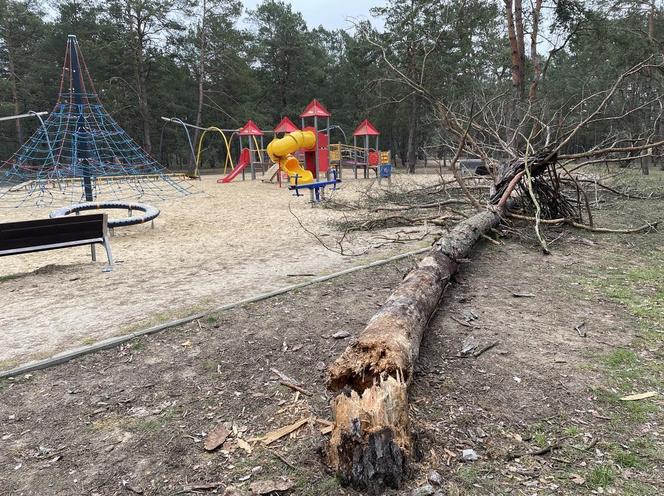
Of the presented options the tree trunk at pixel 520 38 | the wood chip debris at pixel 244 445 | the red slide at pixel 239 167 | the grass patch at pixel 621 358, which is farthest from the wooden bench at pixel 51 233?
the red slide at pixel 239 167

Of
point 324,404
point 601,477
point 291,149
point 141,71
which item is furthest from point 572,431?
point 141,71

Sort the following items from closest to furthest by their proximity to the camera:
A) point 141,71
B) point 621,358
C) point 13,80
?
point 621,358 < point 13,80 < point 141,71

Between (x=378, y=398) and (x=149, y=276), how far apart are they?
13.1ft

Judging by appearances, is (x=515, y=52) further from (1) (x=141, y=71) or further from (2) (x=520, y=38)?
(1) (x=141, y=71)

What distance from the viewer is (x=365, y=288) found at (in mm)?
4355

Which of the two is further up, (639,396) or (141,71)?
(141,71)

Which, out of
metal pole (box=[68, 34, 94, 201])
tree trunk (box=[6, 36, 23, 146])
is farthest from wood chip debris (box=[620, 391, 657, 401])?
tree trunk (box=[6, 36, 23, 146])

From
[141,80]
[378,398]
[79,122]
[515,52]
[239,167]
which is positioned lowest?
[378,398]

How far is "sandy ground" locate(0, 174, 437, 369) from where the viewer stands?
3.64 metres

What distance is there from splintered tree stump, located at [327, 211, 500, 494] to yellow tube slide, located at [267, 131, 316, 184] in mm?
13846

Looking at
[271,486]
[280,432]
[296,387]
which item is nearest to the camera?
[271,486]

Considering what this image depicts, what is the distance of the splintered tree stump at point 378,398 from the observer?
181 centimetres

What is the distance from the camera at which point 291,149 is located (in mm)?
16641

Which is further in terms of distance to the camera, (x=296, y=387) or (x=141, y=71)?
(x=141, y=71)
